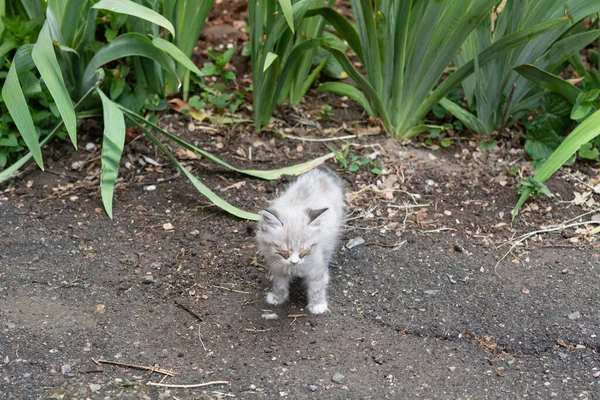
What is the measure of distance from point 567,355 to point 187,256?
1.83 m

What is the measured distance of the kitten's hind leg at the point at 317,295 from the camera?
11.3 ft

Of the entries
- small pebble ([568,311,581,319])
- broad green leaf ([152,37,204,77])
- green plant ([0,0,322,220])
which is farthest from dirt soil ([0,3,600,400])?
broad green leaf ([152,37,204,77])

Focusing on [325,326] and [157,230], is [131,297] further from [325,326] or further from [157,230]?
[325,326]

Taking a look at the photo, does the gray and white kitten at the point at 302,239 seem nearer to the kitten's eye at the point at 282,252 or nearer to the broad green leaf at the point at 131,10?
the kitten's eye at the point at 282,252

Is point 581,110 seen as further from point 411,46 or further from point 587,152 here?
point 411,46

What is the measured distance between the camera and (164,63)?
397 centimetres

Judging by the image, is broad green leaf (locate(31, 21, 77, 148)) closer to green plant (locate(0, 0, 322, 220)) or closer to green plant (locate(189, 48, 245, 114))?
green plant (locate(0, 0, 322, 220))

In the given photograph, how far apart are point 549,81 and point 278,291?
1.92 meters

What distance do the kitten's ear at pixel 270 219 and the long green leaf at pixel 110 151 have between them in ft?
2.86

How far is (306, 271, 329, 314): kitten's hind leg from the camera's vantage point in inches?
135

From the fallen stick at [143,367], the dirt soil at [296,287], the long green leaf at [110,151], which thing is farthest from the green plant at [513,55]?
the fallen stick at [143,367]

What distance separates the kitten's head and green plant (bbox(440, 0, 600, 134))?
1.45 meters

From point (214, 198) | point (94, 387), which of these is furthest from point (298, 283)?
point (94, 387)

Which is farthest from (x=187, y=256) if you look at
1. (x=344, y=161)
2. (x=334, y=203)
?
(x=344, y=161)
